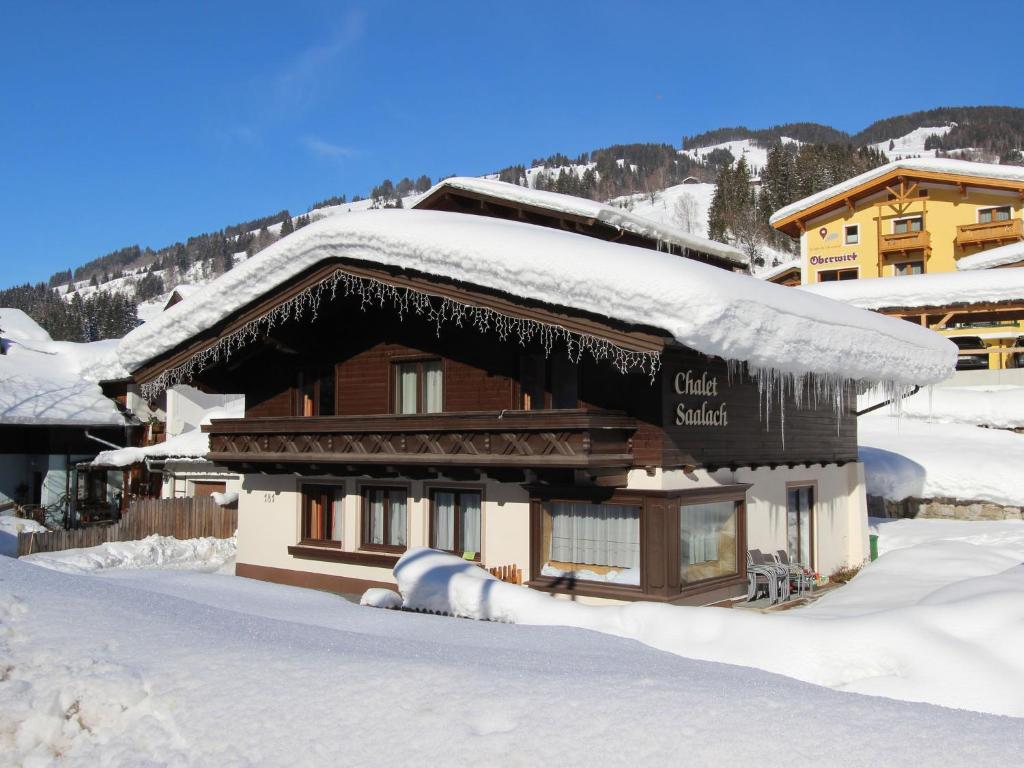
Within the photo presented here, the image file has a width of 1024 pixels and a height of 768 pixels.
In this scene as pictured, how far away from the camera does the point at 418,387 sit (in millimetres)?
16000

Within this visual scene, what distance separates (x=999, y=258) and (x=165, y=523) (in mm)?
29536

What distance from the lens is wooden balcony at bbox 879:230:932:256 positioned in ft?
128

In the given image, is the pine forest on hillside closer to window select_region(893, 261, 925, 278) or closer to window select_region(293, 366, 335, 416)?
window select_region(893, 261, 925, 278)

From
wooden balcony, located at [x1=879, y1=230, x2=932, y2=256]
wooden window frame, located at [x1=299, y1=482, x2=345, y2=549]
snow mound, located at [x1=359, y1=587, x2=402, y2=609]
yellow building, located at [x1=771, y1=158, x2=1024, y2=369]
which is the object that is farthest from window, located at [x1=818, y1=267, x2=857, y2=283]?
snow mound, located at [x1=359, y1=587, x2=402, y2=609]

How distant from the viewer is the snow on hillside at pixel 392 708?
4.12 meters

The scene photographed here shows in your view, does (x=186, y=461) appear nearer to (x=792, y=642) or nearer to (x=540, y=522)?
(x=540, y=522)

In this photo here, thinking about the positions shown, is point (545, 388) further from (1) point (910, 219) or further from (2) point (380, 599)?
(1) point (910, 219)

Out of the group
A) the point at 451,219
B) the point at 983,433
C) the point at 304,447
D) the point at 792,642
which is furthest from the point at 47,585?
the point at 983,433

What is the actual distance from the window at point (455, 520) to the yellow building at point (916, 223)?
23.2 metres

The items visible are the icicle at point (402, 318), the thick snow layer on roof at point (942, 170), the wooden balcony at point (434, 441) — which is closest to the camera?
the wooden balcony at point (434, 441)

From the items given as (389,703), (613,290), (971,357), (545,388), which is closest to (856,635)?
(389,703)

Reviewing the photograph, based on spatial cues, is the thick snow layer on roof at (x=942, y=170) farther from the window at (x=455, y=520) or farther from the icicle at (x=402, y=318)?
the window at (x=455, y=520)

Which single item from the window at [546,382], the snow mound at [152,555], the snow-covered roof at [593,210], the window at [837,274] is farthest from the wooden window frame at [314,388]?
the window at [837,274]

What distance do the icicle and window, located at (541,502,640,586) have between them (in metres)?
2.16
